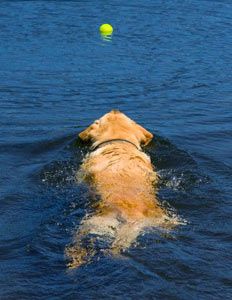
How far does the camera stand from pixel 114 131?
851 centimetres

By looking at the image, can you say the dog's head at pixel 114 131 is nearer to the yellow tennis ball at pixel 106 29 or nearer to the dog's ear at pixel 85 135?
the dog's ear at pixel 85 135

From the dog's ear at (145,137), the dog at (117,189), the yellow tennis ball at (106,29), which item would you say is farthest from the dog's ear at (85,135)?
the yellow tennis ball at (106,29)

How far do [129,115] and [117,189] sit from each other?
503 cm

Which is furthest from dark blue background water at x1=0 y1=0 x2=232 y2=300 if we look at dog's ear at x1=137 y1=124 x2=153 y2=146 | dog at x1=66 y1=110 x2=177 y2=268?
dog's ear at x1=137 y1=124 x2=153 y2=146

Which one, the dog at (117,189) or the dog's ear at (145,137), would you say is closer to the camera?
the dog at (117,189)

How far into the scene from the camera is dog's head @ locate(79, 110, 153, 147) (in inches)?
334

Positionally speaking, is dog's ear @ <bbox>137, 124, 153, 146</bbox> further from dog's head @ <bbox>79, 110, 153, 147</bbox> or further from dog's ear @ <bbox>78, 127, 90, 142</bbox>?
dog's ear @ <bbox>78, 127, 90, 142</bbox>

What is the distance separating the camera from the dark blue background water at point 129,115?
17.7ft

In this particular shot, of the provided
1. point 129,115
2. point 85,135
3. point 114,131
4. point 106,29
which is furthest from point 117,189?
point 106,29

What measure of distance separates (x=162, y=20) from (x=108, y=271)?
1589 cm

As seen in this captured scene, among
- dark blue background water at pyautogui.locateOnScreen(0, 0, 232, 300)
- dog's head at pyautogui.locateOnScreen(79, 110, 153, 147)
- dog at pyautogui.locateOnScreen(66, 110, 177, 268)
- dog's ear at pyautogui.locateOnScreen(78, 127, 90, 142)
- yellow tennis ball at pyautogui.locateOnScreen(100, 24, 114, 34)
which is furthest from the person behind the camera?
yellow tennis ball at pyautogui.locateOnScreen(100, 24, 114, 34)

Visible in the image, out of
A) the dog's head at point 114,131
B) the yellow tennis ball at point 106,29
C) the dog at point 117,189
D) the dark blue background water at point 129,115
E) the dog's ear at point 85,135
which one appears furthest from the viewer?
the yellow tennis ball at point 106,29

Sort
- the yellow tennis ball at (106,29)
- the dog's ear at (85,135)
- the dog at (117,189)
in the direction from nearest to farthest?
1. the dog at (117,189)
2. the dog's ear at (85,135)
3. the yellow tennis ball at (106,29)

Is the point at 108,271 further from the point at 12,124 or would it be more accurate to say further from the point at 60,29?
the point at 60,29
